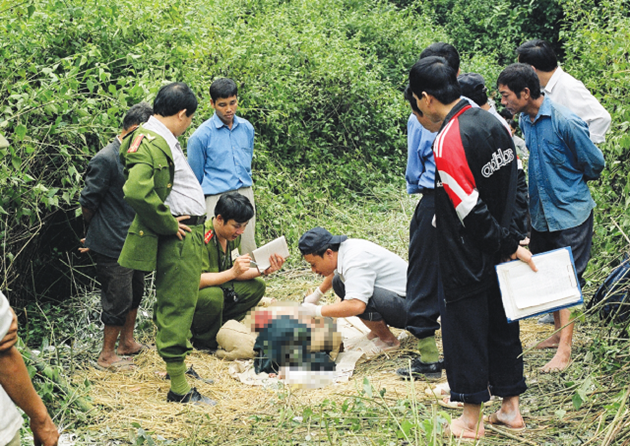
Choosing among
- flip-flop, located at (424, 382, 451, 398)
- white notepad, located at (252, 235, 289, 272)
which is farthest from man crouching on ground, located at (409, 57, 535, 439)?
white notepad, located at (252, 235, 289, 272)

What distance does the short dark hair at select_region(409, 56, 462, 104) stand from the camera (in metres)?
3.05

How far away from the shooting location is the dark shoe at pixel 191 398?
3.96 meters

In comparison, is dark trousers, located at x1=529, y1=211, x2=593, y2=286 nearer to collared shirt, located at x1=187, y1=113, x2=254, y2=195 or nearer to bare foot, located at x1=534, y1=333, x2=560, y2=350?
bare foot, located at x1=534, y1=333, x2=560, y2=350

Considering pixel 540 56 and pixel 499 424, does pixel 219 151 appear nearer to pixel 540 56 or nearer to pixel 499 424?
pixel 540 56

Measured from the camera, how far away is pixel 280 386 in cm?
407

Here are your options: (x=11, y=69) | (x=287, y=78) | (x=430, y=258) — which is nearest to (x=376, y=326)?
(x=430, y=258)

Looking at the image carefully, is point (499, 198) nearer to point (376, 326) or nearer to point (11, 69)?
point (376, 326)

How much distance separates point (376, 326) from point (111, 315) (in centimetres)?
188

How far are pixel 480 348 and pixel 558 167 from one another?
1569 mm

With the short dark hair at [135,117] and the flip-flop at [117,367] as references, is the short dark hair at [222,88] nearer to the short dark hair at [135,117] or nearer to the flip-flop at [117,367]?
the short dark hair at [135,117]

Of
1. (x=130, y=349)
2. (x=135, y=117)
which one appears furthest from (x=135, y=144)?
(x=130, y=349)

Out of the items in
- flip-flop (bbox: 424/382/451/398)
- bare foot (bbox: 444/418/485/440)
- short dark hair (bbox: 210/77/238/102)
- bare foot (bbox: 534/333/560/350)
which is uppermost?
short dark hair (bbox: 210/77/238/102)

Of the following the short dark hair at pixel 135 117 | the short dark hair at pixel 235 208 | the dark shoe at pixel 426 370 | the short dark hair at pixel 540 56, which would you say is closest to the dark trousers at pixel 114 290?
the short dark hair at pixel 235 208

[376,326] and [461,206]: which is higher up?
[461,206]
